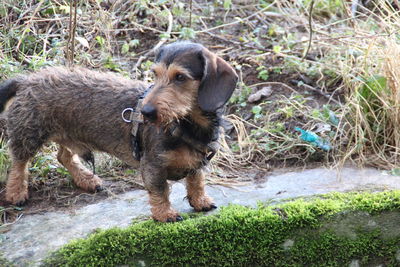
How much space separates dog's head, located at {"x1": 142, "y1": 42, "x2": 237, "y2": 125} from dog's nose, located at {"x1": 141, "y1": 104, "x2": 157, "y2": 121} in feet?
0.46

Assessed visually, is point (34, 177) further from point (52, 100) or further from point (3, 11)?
point (3, 11)

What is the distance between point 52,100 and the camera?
179 inches

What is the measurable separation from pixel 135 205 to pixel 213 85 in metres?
1.48

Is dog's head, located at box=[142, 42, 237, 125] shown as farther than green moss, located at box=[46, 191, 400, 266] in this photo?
No

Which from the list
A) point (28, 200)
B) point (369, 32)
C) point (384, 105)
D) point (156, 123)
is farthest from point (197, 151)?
point (369, 32)

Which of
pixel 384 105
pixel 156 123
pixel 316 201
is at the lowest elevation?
pixel 316 201

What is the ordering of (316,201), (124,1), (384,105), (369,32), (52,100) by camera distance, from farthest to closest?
(124,1)
(369,32)
(384,105)
(52,100)
(316,201)

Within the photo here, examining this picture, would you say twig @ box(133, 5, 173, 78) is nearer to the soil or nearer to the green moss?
the soil

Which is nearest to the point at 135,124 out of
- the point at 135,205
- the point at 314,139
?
the point at 135,205

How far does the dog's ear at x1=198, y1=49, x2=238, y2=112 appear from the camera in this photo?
12.6ft

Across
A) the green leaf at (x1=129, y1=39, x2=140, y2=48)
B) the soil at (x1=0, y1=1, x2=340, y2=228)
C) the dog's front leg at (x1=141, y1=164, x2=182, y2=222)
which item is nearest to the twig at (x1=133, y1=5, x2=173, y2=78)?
the soil at (x1=0, y1=1, x2=340, y2=228)

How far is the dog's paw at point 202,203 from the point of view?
445cm

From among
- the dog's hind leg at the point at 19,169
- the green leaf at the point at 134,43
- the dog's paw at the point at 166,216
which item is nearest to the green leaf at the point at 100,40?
the green leaf at the point at 134,43

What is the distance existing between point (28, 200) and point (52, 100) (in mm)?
998
